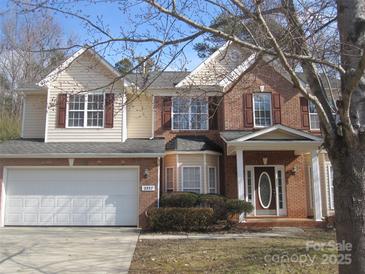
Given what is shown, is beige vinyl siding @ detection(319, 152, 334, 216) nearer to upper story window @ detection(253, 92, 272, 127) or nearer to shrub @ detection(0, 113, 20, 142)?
upper story window @ detection(253, 92, 272, 127)

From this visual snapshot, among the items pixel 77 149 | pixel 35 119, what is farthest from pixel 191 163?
pixel 35 119

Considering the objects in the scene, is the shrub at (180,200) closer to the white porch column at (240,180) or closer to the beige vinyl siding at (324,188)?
the white porch column at (240,180)

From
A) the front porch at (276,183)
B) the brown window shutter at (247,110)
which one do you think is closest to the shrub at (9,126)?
the brown window shutter at (247,110)

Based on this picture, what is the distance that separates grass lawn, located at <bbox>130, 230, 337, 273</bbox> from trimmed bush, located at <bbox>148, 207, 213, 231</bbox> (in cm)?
255

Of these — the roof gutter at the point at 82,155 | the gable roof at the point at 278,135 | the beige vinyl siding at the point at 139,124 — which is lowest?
the roof gutter at the point at 82,155

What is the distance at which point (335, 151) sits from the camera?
19.2ft

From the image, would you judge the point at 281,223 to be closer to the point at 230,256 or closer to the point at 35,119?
the point at 230,256

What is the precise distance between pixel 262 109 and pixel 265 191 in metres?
3.89

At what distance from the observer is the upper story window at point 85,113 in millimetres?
18953

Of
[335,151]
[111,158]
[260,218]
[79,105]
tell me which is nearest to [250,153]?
[260,218]

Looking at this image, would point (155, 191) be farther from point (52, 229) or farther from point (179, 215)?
point (52, 229)

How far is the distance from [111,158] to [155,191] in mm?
2267

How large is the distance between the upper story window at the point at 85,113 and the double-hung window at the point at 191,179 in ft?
14.3

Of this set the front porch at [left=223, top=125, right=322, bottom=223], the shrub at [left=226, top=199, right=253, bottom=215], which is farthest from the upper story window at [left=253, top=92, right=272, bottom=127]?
the shrub at [left=226, top=199, right=253, bottom=215]
